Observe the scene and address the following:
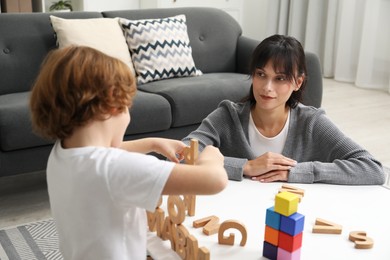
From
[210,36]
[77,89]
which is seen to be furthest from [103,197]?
[210,36]

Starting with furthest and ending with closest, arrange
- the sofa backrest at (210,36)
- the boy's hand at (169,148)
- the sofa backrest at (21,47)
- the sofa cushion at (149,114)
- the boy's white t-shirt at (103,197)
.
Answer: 1. the sofa backrest at (210,36)
2. the sofa backrest at (21,47)
3. the sofa cushion at (149,114)
4. the boy's hand at (169,148)
5. the boy's white t-shirt at (103,197)

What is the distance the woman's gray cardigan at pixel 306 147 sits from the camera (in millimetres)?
1475

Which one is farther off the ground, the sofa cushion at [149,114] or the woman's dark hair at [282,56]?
the woman's dark hair at [282,56]

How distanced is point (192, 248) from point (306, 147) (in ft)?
2.38

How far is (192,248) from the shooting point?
1.05 metres

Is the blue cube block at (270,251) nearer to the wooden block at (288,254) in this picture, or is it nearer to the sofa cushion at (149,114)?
the wooden block at (288,254)

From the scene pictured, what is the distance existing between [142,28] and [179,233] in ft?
6.56

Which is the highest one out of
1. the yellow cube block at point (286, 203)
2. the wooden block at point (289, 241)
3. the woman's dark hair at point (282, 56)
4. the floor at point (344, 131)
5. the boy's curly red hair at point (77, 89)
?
the boy's curly red hair at point (77, 89)

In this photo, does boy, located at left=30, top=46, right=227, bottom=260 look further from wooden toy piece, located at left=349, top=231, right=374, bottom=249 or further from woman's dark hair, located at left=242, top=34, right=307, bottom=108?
woman's dark hair, located at left=242, top=34, right=307, bottom=108

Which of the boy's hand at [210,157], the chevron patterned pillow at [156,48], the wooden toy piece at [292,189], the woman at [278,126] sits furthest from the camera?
the chevron patterned pillow at [156,48]

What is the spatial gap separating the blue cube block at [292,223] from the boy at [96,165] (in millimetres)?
186

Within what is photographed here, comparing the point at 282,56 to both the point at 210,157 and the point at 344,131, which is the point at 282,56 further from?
the point at 344,131

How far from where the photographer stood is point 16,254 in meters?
2.02

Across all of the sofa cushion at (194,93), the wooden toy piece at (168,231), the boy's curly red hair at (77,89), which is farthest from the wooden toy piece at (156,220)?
the sofa cushion at (194,93)
